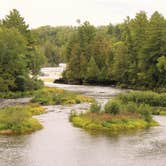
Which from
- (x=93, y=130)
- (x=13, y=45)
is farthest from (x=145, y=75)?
(x=93, y=130)

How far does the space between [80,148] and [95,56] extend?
3364 inches

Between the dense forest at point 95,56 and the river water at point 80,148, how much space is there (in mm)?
37047

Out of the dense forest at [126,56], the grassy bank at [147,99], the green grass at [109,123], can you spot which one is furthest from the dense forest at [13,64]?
the green grass at [109,123]

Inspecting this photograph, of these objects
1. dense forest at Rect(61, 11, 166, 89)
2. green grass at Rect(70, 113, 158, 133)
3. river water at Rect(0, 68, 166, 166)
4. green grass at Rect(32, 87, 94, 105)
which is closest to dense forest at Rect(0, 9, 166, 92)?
dense forest at Rect(61, 11, 166, 89)

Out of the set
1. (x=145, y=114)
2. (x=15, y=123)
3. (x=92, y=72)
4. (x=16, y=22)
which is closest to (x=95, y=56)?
(x=92, y=72)

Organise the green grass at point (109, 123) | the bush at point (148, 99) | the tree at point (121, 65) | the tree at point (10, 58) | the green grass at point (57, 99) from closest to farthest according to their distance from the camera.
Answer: the green grass at point (109, 123) < the bush at point (148, 99) < the green grass at point (57, 99) < the tree at point (10, 58) < the tree at point (121, 65)

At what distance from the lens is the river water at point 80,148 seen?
124ft

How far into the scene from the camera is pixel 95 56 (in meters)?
127

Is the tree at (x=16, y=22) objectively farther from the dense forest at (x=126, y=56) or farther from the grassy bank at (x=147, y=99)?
the grassy bank at (x=147, y=99)

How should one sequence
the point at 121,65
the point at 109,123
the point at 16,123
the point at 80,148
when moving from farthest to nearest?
the point at 121,65
the point at 109,123
the point at 16,123
the point at 80,148

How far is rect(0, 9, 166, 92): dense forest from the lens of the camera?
88.7 m

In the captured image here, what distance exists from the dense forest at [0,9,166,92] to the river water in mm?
37047

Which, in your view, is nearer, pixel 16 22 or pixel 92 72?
pixel 16 22

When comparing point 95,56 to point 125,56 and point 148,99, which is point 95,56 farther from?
point 148,99
